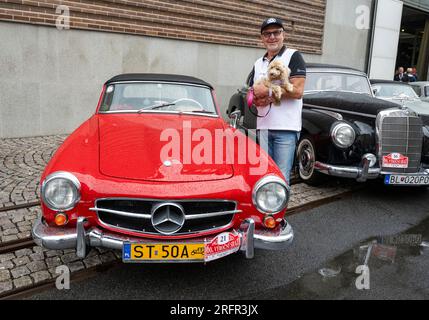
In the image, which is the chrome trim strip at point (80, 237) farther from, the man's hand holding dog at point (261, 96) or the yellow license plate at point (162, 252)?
the man's hand holding dog at point (261, 96)

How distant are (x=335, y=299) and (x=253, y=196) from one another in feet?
3.03

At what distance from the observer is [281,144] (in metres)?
3.43

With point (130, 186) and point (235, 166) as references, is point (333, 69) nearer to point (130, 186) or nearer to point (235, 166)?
point (235, 166)

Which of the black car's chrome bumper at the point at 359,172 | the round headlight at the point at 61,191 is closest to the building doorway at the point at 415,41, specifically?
the black car's chrome bumper at the point at 359,172

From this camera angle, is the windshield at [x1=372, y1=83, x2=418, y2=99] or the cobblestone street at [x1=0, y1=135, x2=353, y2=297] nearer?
the cobblestone street at [x1=0, y1=135, x2=353, y2=297]

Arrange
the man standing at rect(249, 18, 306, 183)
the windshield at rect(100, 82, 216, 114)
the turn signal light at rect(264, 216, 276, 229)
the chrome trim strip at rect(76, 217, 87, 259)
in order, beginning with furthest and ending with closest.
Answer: the windshield at rect(100, 82, 216, 114), the man standing at rect(249, 18, 306, 183), the turn signal light at rect(264, 216, 276, 229), the chrome trim strip at rect(76, 217, 87, 259)

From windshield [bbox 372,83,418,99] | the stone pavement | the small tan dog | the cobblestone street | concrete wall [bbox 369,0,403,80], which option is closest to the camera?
the cobblestone street

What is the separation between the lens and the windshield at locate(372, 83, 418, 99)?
275 inches

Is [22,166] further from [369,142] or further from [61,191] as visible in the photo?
[369,142]

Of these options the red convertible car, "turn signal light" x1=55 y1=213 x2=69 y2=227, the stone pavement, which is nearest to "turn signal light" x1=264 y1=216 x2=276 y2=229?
the red convertible car

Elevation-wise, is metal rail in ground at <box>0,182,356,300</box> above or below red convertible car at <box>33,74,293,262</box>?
below

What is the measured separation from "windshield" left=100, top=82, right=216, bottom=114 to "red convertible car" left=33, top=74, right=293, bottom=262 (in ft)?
2.54

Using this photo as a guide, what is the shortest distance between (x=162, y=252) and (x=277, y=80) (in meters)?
1.77

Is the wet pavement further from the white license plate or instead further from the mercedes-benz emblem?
the white license plate
